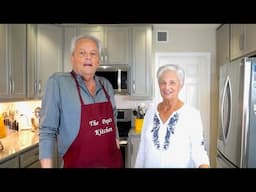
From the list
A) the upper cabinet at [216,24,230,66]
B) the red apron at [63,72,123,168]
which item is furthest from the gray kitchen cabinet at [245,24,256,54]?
the red apron at [63,72,123,168]

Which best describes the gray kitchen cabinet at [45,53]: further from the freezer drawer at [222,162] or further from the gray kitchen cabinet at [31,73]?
the freezer drawer at [222,162]

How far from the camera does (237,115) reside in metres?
1.59

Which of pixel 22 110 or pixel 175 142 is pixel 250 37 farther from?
pixel 22 110

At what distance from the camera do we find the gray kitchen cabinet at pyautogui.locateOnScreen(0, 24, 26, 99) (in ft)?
5.63

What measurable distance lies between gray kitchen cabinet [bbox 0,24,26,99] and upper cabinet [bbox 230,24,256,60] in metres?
1.14

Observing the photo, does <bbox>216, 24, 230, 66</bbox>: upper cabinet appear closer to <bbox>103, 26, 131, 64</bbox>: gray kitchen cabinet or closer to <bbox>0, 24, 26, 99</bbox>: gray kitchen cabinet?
<bbox>103, 26, 131, 64</bbox>: gray kitchen cabinet

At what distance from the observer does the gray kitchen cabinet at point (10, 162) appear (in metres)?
1.38

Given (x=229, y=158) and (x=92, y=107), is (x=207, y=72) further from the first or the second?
(x=92, y=107)

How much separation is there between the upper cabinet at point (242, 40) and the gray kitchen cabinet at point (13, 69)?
3.74 ft

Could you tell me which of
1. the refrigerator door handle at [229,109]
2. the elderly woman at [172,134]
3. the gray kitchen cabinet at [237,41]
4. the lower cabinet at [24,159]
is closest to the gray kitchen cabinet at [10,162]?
the lower cabinet at [24,159]
